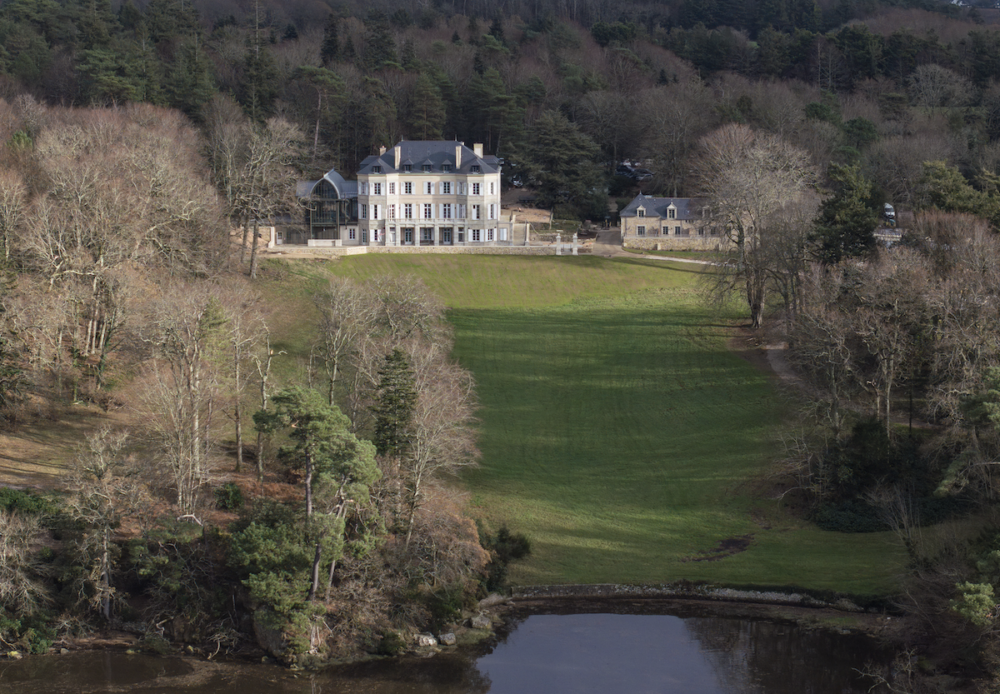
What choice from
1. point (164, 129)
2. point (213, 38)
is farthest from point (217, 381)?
point (213, 38)

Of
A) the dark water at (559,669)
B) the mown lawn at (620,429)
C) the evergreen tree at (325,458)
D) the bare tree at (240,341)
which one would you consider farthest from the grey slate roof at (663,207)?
the dark water at (559,669)

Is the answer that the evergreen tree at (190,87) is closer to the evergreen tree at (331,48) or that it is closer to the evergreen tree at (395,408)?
the evergreen tree at (331,48)

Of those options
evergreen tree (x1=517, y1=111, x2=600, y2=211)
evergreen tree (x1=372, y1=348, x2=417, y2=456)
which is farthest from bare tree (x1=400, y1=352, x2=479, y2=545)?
evergreen tree (x1=517, y1=111, x2=600, y2=211)

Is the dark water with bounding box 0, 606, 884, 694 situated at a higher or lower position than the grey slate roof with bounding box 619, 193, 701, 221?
lower

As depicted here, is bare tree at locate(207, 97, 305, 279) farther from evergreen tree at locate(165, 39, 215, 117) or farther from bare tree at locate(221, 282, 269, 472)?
bare tree at locate(221, 282, 269, 472)

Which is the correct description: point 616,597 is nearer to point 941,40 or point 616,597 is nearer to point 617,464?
point 617,464

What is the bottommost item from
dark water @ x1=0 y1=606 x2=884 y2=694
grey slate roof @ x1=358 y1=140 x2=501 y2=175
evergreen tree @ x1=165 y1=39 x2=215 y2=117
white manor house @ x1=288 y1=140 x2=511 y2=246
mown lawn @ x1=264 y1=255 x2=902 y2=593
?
dark water @ x1=0 y1=606 x2=884 y2=694

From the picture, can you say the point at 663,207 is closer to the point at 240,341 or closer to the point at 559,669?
the point at 240,341
